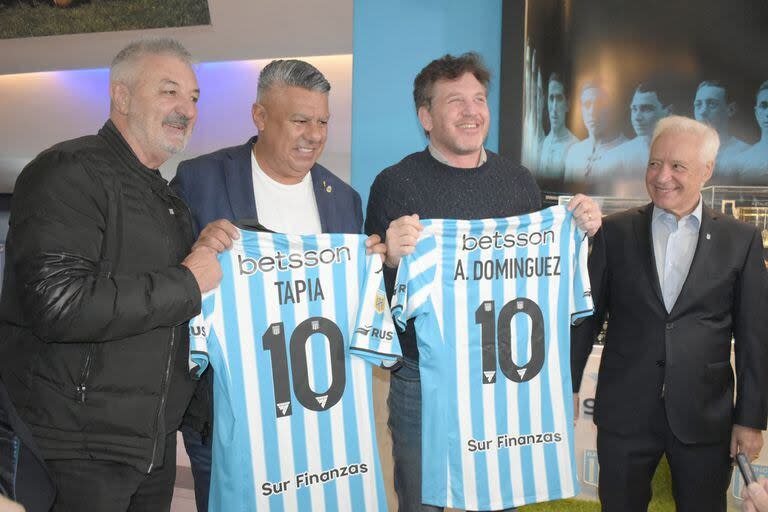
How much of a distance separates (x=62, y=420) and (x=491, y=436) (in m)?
1.29

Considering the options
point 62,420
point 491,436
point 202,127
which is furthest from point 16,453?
point 202,127

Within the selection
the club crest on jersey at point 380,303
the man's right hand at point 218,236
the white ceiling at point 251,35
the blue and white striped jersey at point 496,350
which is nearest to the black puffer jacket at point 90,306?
the man's right hand at point 218,236

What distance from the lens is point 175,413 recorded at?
1874mm

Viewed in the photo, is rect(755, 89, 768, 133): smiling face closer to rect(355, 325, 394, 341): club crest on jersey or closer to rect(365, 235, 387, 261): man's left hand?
rect(365, 235, 387, 261): man's left hand

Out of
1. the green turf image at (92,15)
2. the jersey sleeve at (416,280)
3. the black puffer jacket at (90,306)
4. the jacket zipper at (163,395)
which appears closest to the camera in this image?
the black puffer jacket at (90,306)

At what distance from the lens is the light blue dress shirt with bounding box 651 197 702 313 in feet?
7.31

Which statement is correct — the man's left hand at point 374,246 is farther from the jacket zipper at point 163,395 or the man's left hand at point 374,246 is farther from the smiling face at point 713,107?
the smiling face at point 713,107

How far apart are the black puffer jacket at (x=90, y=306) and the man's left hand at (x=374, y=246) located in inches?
22.9

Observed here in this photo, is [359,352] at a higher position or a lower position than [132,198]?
lower

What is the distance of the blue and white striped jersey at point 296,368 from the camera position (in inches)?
77.0

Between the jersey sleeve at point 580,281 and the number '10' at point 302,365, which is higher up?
the jersey sleeve at point 580,281

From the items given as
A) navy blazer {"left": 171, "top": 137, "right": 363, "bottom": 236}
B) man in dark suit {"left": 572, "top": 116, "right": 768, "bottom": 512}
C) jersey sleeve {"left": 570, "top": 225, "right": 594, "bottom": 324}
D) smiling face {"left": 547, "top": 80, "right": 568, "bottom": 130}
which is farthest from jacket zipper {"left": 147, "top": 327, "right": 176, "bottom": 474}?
smiling face {"left": 547, "top": 80, "right": 568, "bottom": 130}

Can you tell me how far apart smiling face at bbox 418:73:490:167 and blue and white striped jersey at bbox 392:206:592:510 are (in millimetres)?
267

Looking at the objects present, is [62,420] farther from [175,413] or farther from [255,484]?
[255,484]
